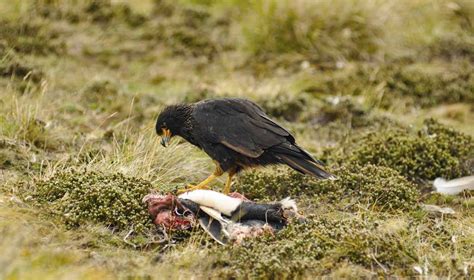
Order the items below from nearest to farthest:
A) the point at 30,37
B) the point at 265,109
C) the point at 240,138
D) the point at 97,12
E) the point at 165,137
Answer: the point at 240,138 < the point at 165,137 < the point at 265,109 < the point at 30,37 < the point at 97,12

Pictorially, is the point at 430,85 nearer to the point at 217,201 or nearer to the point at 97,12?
the point at 97,12

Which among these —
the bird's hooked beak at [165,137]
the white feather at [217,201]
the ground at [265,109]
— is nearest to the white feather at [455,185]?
the ground at [265,109]

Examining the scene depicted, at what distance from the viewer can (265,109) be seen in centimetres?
895

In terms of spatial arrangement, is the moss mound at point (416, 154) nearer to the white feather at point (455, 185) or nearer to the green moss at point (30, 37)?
the white feather at point (455, 185)

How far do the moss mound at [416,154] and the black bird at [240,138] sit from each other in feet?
4.81

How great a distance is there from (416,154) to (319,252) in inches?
106

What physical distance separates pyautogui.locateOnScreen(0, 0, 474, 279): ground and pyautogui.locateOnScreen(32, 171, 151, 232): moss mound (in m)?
0.01

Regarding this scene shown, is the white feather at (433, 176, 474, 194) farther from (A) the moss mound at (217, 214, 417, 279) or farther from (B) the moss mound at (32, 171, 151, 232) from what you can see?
(B) the moss mound at (32, 171, 151, 232)

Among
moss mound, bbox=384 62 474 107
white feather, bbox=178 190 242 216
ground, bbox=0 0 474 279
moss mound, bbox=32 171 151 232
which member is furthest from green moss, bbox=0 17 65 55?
white feather, bbox=178 190 242 216

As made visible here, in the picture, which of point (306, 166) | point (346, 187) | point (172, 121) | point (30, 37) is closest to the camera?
point (306, 166)

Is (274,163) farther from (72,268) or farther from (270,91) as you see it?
(270,91)

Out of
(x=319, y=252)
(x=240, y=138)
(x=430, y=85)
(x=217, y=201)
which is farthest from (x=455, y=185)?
(x=430, y=85)

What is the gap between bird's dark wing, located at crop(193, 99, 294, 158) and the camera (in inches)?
225

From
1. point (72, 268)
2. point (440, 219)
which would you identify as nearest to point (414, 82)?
point (440, 219)
